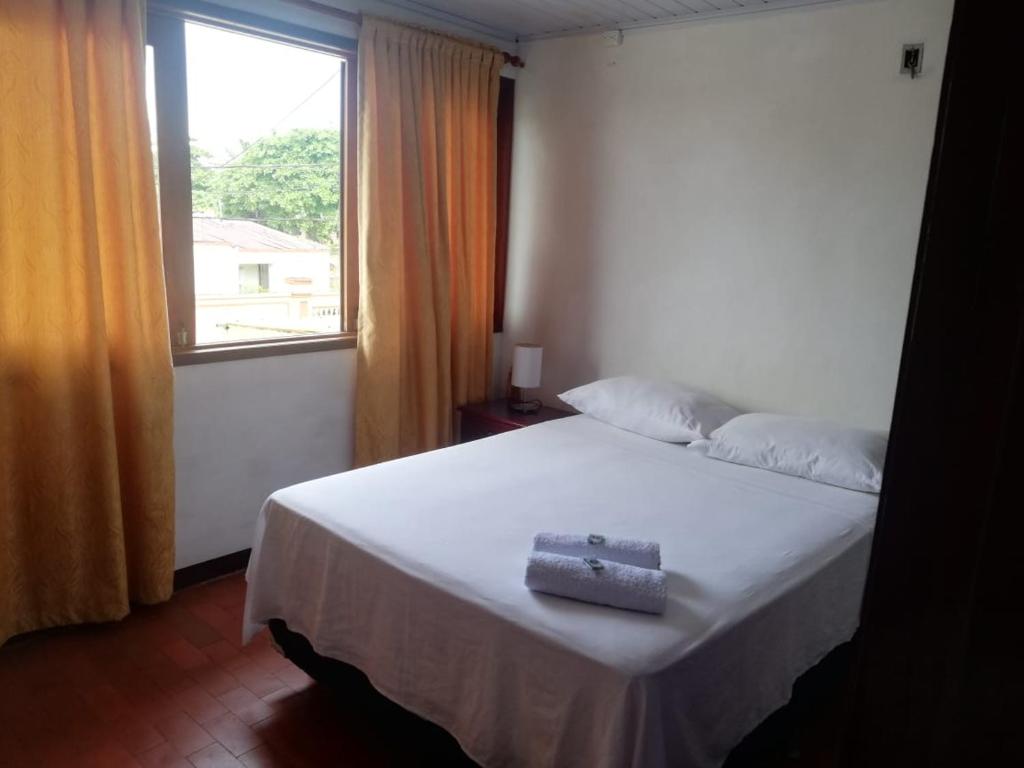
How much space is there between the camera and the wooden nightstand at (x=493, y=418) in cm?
348

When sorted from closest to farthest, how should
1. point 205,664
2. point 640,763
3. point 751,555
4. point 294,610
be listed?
point 640,763, point 751,555, point 294,610, point 205,664

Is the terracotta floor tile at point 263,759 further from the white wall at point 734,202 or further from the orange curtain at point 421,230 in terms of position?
the white wall at point 734,202

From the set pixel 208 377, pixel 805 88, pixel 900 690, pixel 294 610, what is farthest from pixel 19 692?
pixel 805 88

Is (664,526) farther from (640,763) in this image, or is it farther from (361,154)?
(361,154)

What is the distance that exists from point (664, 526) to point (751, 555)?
0.27 m

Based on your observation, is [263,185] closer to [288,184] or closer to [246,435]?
[288,184]

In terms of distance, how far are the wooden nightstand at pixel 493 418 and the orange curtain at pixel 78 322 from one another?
1.45 m

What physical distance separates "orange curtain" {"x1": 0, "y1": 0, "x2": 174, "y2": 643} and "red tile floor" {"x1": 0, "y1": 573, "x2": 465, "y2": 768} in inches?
6.2

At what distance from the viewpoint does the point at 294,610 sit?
2.11 meters

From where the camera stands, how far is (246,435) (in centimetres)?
301

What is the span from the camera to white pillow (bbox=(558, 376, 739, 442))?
9.78 feet

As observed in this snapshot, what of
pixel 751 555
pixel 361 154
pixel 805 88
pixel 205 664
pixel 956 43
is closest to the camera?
pixel 956 43

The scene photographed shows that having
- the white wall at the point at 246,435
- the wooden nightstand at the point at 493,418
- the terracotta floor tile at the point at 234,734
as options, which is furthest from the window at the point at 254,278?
the terracotta floor tile at the point at 234,734

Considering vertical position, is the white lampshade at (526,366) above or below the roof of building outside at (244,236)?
below
